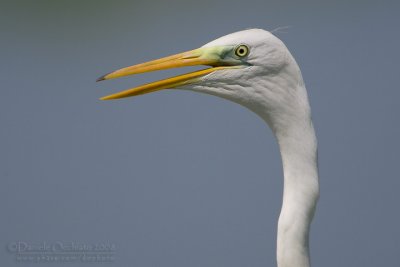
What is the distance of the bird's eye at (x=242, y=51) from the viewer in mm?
1373

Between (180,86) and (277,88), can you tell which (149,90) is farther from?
(277,88)

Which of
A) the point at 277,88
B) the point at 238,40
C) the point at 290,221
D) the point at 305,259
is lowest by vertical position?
the point at 305,259

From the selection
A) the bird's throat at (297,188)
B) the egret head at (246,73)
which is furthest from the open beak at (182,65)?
the bird's throat at (297,188)

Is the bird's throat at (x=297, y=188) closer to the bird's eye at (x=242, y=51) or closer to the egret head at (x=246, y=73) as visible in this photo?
the egret head at (x=246, y=73)

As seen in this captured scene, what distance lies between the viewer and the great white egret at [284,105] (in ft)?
4.42

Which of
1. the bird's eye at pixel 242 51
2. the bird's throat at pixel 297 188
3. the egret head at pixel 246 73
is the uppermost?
the bird's eye at pixel 242 51

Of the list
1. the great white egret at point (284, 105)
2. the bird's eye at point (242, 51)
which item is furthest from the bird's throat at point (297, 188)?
the bird's eye at point (242, 51)

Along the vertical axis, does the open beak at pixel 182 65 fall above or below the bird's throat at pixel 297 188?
above

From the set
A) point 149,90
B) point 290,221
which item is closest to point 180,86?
point 149,90

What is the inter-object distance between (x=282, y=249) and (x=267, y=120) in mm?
316

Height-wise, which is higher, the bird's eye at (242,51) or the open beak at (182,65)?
the bird's eye at (242,51)

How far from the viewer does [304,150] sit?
1.35 metres

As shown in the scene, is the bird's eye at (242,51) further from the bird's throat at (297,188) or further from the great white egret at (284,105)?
the bird's throat at (297,188)

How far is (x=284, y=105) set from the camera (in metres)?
1.35
